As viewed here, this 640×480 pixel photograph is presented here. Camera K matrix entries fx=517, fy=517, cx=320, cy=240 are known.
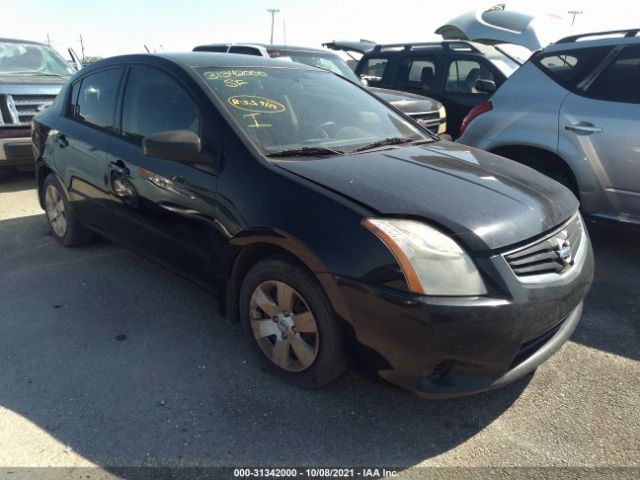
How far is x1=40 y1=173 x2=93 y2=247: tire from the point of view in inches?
175

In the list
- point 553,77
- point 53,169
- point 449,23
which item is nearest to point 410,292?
point 553,77

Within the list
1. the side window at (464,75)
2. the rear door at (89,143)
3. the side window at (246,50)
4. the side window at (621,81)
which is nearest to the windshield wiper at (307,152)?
the rear door at (89,143)

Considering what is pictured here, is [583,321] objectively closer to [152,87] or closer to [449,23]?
[152,87]

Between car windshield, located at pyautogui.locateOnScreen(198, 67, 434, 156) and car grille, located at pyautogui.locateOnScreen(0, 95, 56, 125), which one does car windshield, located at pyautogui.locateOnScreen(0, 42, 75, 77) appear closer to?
car grille, located at pyautogui.locateOnScreen(0, 95, 56, 125)

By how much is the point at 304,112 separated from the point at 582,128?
2.41 metres

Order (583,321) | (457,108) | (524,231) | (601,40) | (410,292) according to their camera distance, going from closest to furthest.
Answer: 1. (410,292)
2. (524,231)
3. (583,321)
4. (601,40)
5. (457,108)

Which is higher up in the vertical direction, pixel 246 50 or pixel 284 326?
pixel 246 50

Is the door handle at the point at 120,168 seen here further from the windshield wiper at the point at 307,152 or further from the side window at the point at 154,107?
the windshield wiper at the point at 307,152

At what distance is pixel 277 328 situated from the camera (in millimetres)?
2654

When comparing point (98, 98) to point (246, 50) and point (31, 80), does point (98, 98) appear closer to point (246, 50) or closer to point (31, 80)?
point (31, 80)

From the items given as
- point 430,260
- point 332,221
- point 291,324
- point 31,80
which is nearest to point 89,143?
point 291,324

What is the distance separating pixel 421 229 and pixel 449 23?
18.5m

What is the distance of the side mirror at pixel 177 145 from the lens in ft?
9.14

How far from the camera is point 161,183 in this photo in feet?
10.3
